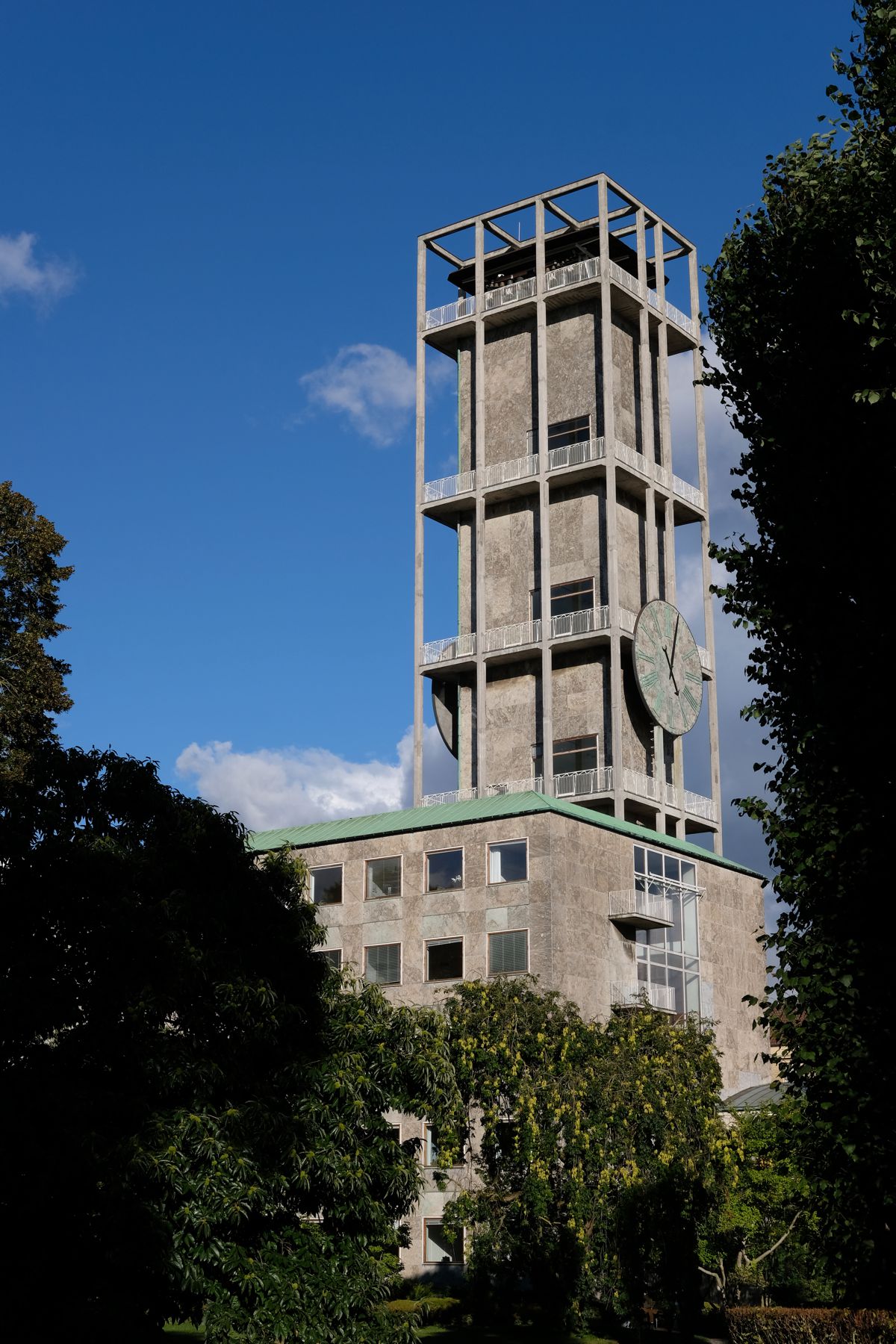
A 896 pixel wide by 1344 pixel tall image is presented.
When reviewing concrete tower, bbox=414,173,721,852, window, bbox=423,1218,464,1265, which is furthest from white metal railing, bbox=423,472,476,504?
window, bbox=423,1218,464,1265

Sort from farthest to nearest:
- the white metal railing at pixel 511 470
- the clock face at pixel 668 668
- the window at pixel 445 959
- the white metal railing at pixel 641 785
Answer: the white metal railing at pixel 511 470 < the clock face at pixel 668 668 < the white metal railing at pixel 641 785 < the window at pixel 445 959

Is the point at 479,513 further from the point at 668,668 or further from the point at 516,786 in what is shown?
the point at 516,786

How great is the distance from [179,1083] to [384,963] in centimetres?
3039

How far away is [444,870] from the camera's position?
54062 mm

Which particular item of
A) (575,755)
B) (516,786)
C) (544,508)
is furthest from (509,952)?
(544,508)

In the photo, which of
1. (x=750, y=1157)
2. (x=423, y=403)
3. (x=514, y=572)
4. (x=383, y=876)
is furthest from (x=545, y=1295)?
(x=423, y=403)

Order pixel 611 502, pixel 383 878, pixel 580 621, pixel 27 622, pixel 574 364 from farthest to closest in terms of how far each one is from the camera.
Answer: pixel 574 364, pixel 611 502, pixel 580 621, pixel 383 878, pixel 27 622

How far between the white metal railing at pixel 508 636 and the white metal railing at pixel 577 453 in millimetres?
6600

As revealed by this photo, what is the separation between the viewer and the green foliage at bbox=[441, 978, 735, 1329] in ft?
130

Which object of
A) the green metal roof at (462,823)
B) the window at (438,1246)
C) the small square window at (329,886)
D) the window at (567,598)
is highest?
the window at (567,598)

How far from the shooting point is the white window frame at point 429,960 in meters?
52.5

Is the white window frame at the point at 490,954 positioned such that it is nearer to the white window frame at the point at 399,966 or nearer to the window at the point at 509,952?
the window at the point at 509,952

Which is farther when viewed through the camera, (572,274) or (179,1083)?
(572,274)

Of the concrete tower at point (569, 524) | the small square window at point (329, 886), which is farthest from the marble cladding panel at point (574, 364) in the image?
the small square window at point (329, 886)
